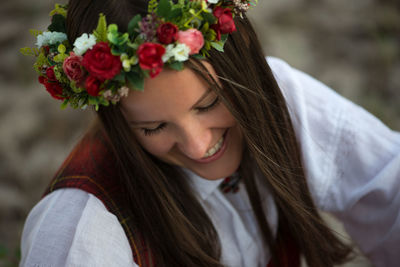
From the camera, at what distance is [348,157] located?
1.67 meters

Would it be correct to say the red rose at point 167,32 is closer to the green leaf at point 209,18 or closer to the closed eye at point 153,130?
the green leaf at point 209,18

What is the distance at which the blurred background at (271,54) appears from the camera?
133 inches

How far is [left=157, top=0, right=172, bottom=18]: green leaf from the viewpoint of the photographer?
108 centimetres

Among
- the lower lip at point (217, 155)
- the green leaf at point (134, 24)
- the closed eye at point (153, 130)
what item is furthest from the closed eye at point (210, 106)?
the green leaf at point (134, 24)

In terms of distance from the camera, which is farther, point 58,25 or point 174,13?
point 58,25

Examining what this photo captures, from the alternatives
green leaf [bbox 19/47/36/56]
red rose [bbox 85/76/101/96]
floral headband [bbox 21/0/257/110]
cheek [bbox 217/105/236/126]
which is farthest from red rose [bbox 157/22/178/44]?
green leaf [bbox 19/47/36/56]

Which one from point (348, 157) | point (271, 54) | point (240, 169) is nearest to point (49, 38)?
point (240, 169)

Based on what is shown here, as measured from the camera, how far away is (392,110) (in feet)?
11.1

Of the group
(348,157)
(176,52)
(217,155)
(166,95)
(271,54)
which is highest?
(176,52)

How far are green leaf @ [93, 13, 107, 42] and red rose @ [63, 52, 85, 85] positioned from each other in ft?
0.29

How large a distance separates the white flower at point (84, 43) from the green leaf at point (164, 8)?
0.67 ft

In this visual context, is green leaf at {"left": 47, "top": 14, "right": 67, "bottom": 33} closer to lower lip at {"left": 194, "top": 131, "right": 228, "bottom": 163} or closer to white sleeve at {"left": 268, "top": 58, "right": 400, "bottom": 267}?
lower lip at {"left": 194, "top": 131, "right": 228, "bottom": 163}

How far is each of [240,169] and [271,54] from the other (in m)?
2.44

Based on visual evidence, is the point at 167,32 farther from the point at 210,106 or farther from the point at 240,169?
the point at 240,169
